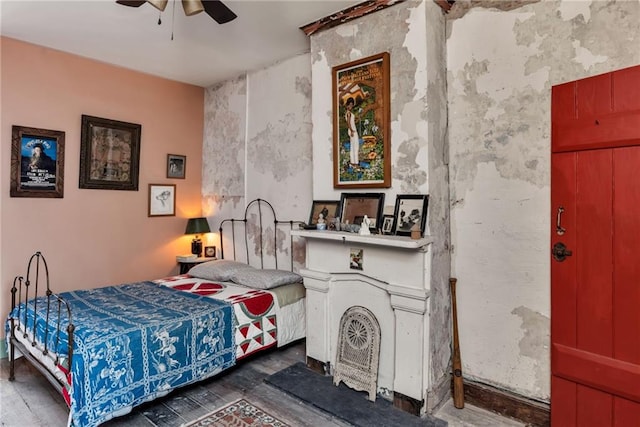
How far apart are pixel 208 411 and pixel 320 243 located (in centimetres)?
138

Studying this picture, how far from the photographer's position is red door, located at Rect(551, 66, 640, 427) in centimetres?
184

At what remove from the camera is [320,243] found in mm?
2828

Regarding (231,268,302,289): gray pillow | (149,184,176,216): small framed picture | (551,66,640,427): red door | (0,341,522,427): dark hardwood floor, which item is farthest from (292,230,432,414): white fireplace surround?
(149,184,176,216): small framed picture

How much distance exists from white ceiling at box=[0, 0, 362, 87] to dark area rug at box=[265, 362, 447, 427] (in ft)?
9.26

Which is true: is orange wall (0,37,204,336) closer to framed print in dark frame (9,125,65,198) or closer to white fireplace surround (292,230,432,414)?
framed print in dark frame (9,125,65,198)

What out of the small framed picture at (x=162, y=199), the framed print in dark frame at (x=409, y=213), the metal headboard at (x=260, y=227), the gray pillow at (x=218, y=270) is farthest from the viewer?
the small framed picture at (x=162, y=199)

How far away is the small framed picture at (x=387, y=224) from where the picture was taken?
8.21ft

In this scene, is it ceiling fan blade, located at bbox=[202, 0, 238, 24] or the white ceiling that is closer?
ceiling fan blade, located at bbox=[202, 0, 238, 24]

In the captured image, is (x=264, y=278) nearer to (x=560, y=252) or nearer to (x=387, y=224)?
(x=387, y=224)

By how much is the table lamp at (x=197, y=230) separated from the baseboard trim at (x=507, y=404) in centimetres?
327

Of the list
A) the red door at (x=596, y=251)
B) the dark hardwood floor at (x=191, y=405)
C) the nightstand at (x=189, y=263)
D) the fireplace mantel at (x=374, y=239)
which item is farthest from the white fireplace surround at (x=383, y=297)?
the nightstand at (x=189, y=263)


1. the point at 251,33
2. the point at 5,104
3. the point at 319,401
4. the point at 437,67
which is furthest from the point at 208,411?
the point at 5,104

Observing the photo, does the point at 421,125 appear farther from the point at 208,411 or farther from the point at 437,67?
the point at 208,411

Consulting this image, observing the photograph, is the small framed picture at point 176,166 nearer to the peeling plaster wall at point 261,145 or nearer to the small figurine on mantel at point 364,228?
the peeling plaster wall at point 261,145
